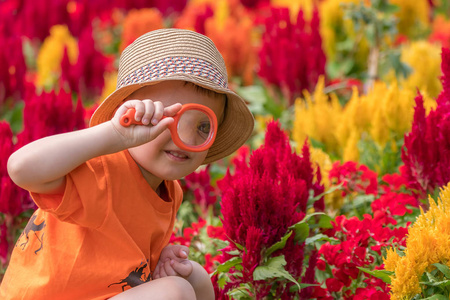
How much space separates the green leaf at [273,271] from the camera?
64.7 inches

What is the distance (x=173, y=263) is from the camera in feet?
5.74

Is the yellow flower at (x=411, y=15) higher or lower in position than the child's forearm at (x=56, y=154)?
lower

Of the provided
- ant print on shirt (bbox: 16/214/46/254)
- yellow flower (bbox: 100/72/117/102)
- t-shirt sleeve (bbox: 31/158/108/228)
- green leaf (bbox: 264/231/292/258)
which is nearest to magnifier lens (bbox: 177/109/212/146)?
t-shirt sleeve (bbox: 31/158/108/228)

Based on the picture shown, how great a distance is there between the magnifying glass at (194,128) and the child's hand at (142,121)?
2.0 inches

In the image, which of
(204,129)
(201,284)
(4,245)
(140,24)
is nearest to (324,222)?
(201,284)

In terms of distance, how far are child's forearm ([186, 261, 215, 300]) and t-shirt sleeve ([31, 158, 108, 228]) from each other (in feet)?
1.21

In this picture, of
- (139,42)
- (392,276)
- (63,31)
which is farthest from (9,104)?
(392,276)

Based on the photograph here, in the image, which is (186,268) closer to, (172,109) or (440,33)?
(172,109)

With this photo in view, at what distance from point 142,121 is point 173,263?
0.51 m

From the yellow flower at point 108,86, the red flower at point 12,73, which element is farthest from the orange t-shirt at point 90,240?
the red flower at point 12,73

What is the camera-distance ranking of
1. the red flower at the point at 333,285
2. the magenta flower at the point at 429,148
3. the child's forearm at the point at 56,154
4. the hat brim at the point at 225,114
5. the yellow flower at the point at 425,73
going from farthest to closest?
the yellow flower at the point at 425,73, the magenta flower at the point at 429,148, the red flower at the point at 333,285, the hat brim at the point at 225,114, the child's forearm at the point at 56,154

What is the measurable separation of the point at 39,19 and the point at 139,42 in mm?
3883

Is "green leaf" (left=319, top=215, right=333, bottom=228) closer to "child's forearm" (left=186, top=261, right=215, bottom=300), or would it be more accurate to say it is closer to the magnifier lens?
"child's forearm" (left=186, top=261, right=215, bottom=300)

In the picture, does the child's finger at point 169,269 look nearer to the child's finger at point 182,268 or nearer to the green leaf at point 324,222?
the child's finger at point 182,268
